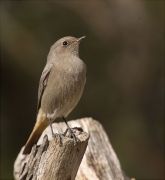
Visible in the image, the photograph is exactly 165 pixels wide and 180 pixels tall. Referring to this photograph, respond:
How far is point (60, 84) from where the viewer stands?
6.36 meters

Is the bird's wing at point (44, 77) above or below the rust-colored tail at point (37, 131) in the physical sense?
above

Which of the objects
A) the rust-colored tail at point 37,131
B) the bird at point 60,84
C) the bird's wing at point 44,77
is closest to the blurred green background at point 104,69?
the rust-colored tail at point 37,131

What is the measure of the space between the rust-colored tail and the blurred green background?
7.83 ft

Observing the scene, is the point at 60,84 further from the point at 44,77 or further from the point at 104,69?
the point at 104,69

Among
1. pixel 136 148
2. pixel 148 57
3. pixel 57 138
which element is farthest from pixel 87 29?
pixel 57 138

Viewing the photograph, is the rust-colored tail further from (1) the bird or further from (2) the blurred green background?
(2) the blurred green background

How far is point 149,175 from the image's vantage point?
1013cm

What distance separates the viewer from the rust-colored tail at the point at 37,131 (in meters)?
6.75

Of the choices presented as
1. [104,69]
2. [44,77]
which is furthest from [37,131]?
[104,69]

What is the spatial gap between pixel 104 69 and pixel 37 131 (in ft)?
12.5

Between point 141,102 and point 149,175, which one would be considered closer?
point 149,175

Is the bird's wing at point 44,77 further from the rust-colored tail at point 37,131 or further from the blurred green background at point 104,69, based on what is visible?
the blurred green background at point 104,69

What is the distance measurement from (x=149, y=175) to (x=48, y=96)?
14.1 ft

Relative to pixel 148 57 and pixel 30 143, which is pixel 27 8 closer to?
pixel 148 57
